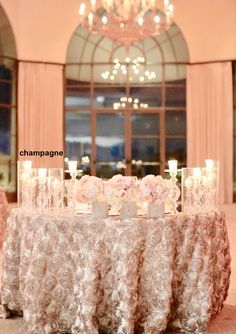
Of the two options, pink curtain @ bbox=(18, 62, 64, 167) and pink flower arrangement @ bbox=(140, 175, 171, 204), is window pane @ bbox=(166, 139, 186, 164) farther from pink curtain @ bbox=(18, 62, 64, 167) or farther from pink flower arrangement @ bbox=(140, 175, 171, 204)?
pink flower arrangement @ bbox=(140, 175, 171, 204)

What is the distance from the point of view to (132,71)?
13812mm

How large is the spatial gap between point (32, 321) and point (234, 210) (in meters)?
8.50

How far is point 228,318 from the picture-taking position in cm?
394

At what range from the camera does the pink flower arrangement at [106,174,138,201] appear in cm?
361

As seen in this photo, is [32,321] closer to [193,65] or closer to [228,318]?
[228,318]

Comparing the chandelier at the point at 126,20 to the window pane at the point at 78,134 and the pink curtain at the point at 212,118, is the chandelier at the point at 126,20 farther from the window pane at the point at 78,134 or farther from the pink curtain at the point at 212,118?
the window pane at the point at 78,134

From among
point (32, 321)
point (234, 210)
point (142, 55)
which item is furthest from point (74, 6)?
point (32, 321)

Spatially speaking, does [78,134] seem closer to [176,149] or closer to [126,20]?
[176,149]

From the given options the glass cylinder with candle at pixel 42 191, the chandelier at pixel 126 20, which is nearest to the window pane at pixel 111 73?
the chandelier at pixel 126 20

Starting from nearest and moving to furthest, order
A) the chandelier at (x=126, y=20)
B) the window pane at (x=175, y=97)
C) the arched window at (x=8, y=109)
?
the chandelier at (x=126, y=20) < the arched window at (x=8, y=109) < the window pane at (x=175, y=97)

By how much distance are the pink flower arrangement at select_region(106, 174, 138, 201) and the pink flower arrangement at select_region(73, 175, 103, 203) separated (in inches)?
2.8

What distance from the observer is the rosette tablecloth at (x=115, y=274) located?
3.43 metres

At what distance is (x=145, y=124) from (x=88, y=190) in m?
10.4

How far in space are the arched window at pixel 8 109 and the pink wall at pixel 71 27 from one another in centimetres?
22
